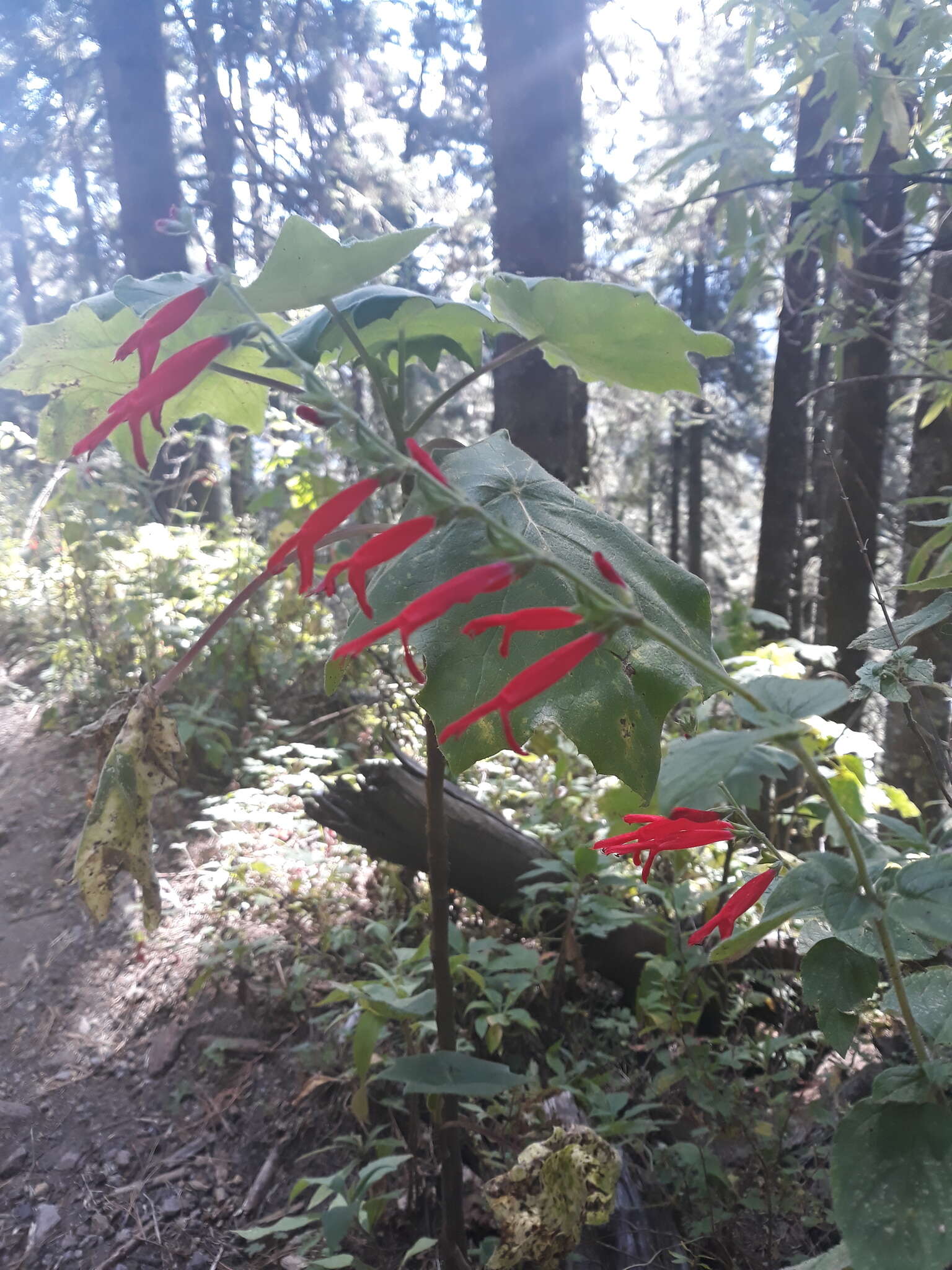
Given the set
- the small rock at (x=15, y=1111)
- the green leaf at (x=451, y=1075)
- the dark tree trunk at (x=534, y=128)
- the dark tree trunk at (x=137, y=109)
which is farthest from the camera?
the dark tree trunk at (x=137, y=109)

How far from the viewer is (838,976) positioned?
2.18 ft

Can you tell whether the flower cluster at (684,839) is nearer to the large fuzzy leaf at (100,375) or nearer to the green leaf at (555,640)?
the green leaf at (555,640)

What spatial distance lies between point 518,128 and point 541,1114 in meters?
4.17

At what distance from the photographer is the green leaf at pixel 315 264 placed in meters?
0.74

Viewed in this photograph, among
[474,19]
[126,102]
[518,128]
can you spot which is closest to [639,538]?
[518,128]

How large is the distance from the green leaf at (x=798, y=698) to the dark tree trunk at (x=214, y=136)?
8.21 m

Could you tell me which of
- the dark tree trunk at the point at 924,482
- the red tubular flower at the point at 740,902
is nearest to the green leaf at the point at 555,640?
the red tubular flower at the point at 740,902

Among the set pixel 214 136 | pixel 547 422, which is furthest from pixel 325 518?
pixel 214 136

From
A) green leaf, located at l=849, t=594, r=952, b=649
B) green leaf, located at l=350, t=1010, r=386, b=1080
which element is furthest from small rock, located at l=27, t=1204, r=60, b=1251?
green leaf, located at l=849, t=594, r=952, b=649

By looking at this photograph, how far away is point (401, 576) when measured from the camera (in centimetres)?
77

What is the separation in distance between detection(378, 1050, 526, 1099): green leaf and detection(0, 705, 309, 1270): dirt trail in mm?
768

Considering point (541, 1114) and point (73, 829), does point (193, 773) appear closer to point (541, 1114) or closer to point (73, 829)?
point (73, 829)

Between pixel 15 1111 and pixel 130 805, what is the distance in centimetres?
161

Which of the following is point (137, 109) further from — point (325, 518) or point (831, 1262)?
point (831, 1262)
